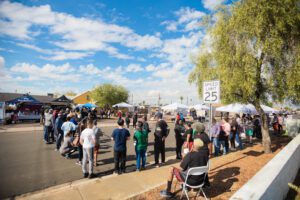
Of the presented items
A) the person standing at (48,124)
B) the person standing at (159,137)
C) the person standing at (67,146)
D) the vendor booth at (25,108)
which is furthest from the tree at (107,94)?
the person standing at (159,137)

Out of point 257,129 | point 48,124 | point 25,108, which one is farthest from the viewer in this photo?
point 25,108

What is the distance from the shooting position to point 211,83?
6.18m

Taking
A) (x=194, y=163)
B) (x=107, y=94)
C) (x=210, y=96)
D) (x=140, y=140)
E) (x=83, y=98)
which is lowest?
(x=194, y=163)

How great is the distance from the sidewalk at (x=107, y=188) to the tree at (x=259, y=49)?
18.8ft

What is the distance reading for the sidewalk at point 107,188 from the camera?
4648 mm

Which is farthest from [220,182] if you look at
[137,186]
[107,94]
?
[107,94]

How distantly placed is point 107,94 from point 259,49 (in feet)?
154

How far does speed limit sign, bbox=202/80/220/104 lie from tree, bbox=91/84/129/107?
48.1 meters

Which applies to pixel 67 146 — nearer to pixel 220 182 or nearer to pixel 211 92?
pixel 220 182

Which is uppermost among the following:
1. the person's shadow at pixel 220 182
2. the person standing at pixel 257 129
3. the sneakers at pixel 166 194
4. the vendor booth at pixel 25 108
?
the vendor booth at pixel 25 108

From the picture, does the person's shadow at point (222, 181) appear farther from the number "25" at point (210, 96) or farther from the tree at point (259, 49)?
the tree at point (259, 49)

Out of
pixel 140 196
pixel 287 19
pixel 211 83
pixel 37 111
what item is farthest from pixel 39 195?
pixel 37 111

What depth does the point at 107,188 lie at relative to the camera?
5074mm

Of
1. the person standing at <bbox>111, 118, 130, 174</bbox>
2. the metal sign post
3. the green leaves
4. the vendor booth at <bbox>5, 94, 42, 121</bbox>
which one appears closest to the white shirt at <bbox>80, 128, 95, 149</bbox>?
the person standing at <bbox>111, 118, 130, 174</bbox>
